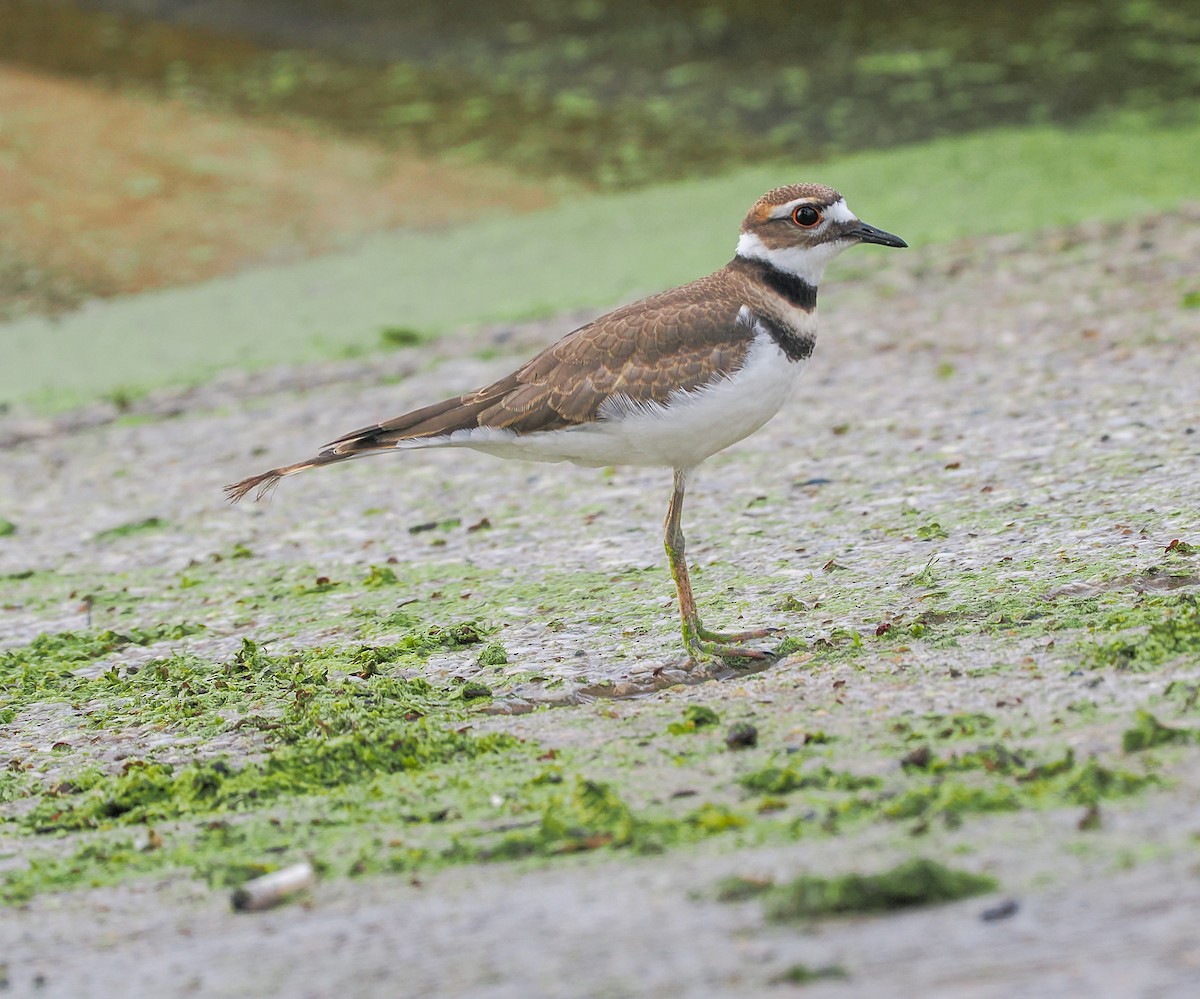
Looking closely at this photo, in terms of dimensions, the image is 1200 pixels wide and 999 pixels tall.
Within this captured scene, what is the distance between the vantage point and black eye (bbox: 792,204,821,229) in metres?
5.51

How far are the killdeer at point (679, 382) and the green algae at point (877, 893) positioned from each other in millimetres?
1787

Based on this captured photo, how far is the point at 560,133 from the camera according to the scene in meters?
14.7

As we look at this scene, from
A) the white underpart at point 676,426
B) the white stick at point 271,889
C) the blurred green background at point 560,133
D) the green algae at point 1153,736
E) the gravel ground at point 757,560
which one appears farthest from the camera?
the blurred green background at point 560,133

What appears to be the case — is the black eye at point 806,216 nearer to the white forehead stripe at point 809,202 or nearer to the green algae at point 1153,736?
the white forehead stripe at point 809,202

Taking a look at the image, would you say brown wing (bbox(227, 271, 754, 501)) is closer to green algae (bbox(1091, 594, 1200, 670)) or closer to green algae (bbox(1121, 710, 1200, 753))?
green algae (bbox(1091, 594, 1200, 670))

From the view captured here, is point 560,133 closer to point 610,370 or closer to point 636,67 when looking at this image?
point 636,67

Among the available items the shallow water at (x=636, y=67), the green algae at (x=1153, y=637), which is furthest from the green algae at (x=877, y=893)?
the shallow water at (x=636, y=67)

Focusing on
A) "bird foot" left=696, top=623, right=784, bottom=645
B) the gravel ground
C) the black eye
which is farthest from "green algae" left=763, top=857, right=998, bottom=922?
the black eye

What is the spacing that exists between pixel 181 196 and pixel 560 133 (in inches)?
135

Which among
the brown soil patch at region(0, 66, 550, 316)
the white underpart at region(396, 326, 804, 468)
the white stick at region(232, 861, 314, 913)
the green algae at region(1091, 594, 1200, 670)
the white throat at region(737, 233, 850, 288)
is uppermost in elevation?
the brown soil patch at region(0, 66, 550, 316)

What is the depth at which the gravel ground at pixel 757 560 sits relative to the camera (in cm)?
320

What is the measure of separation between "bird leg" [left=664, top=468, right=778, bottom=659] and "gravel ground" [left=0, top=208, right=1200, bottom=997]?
0.44ft

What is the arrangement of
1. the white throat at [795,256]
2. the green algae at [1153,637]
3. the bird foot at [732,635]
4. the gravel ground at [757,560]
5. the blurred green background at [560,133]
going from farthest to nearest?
the blurred green background at [560,133] → the white throat at [795,256] → the bird foot at [732,635] → the green algae at [1153,637] → the gravel ground at [757,560]

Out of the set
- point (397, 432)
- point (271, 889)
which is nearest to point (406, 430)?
point (397, 432)
